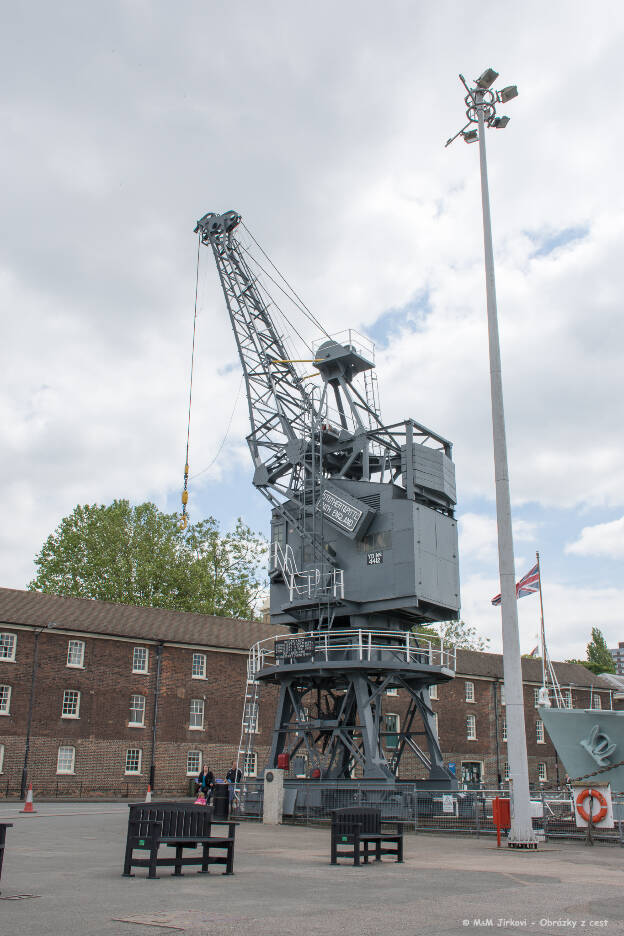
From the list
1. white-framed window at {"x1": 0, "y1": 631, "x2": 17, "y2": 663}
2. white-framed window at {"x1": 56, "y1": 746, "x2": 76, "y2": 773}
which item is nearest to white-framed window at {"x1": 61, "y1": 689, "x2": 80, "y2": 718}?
white-framed window at {"x1": 56, "y1": 746, "x2": 76, "y2": 773}

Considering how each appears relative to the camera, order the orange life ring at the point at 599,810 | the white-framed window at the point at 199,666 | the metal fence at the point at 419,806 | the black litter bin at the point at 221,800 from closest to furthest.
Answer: the orange life ring at the point at 599,810 → the metal fence at the point at 419,806 → the black litter bin at the point at 221,800 → the white-framed window at the point at 199,666

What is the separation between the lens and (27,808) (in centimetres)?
2422

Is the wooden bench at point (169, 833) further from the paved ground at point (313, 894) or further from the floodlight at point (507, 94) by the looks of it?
the floodlight at point (507, 94)

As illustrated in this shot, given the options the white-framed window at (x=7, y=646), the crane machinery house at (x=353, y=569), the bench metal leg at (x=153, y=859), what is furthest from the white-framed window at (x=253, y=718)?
the bench metal leg at (x=153, y=859)

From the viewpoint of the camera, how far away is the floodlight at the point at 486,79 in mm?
18375

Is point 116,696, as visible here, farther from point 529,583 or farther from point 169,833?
point 169,833

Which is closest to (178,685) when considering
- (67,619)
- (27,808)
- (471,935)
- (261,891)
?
(67,619)

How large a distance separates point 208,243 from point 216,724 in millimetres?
22724

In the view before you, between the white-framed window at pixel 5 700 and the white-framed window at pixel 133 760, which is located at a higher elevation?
the white-framed window at pixel 5 700

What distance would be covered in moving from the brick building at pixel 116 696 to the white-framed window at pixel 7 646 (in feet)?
0.14

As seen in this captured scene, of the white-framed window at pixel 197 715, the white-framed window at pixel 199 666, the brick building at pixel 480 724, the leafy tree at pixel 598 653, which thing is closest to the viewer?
the white-framed window at pixel 197 715

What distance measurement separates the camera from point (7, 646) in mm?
35031

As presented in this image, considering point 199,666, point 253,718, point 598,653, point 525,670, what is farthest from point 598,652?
point 253,718

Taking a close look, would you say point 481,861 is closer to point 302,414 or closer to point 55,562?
point 302,414
